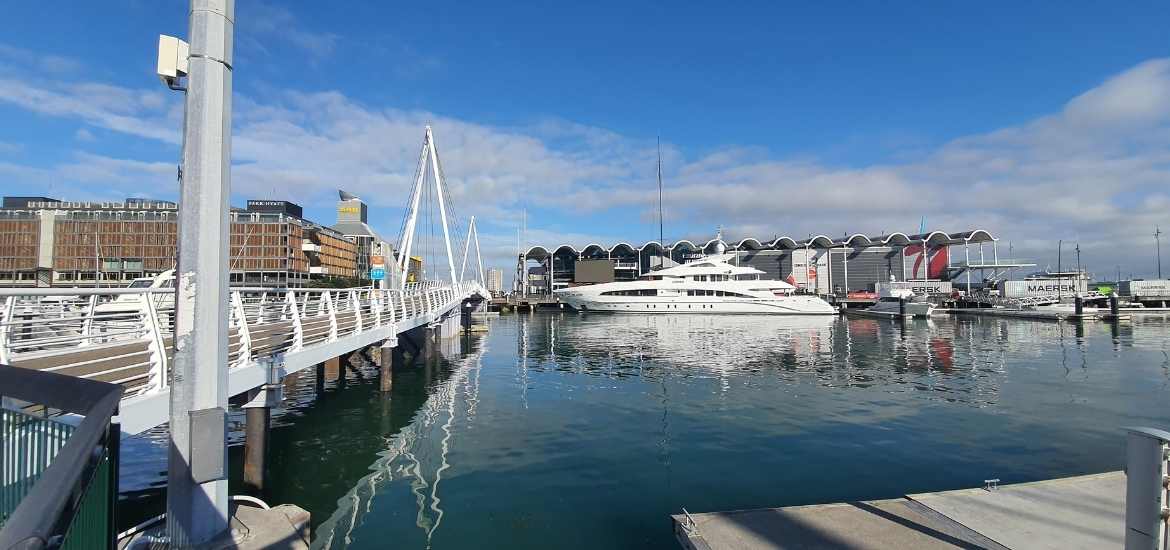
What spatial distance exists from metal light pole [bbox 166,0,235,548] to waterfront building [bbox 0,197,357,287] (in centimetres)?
9028

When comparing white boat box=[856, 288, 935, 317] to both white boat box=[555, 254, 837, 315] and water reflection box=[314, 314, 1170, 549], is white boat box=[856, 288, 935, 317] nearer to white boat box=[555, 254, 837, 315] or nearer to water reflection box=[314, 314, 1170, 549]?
white boat box=[555, 254, 837, 315]

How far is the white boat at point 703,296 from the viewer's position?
76.1 meters

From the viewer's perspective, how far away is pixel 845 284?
109 meters

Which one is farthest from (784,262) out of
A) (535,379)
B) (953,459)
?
(953,459)

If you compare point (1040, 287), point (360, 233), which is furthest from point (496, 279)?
point (1040, 287)

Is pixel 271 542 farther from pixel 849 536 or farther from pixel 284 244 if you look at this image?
pixel 284 244

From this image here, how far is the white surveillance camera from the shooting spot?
15.2 feet

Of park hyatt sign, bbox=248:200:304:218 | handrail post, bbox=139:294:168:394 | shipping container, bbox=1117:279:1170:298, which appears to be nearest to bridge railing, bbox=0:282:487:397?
handrail post, bbox=139:294:168:394

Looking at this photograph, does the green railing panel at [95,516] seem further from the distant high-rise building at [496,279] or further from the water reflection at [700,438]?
the distant high-rise building at [496,279]

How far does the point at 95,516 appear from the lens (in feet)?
9.32

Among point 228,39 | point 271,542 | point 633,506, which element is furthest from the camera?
point 633,506

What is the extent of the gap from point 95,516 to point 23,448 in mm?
855

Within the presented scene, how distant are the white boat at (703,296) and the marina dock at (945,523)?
2733 inches

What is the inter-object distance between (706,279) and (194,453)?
7792 cm
